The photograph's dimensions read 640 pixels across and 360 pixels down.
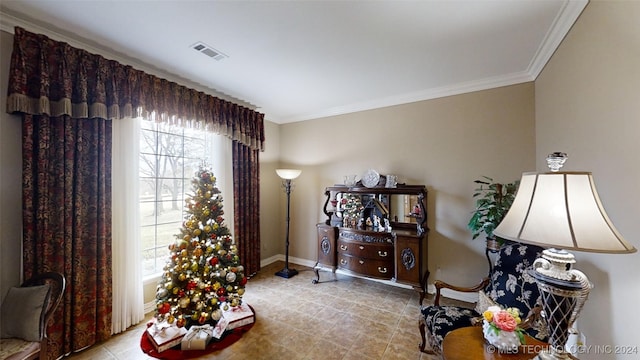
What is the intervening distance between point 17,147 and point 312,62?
2.60 m

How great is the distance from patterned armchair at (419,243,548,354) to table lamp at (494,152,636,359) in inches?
28.3

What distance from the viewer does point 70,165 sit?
2.03 metres

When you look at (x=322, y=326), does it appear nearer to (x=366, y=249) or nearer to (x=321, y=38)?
(x=366, y=249)

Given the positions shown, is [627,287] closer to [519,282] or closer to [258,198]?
[519,282]

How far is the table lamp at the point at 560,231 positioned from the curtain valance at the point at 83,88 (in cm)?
317

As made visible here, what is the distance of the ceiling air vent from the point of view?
2225 mm

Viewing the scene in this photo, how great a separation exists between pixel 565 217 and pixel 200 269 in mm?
2683

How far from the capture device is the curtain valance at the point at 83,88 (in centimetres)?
184

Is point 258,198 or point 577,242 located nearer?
point 577,242

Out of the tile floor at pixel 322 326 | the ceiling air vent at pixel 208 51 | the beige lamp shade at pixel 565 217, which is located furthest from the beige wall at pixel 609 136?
the ceiling air vent at pixel 208 51

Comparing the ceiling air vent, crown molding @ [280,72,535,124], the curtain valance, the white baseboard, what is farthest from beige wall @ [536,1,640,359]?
the curtain valance

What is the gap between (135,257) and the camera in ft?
8.21

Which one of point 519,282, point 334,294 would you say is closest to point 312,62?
point 519,282

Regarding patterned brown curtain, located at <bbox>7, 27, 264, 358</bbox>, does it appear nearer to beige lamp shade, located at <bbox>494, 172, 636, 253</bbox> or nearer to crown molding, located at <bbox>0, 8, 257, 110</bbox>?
crown molding, located at <bbox>0, 8, 257, 110</bbox>
